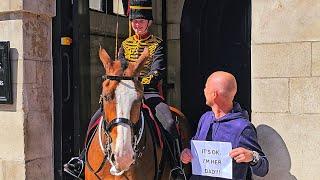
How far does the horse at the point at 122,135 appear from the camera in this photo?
13.1 feet

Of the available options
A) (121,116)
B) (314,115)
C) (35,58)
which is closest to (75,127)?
(35,58)

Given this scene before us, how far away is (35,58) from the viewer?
228 inches

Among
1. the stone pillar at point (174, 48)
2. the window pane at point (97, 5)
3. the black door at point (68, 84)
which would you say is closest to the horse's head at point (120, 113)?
the black door at point (68, 84)

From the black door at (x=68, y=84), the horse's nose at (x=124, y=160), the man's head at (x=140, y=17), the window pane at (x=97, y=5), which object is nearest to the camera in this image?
the horse's nose at (x=124, y=160)

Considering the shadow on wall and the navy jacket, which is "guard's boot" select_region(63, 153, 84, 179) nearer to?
the navy jacket

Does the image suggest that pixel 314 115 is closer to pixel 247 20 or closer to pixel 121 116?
pixel 121 116

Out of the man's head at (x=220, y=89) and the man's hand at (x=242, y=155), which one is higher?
the man's head at (x=220, y=89)

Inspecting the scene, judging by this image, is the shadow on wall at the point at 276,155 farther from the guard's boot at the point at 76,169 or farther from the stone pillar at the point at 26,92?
the stone pillar at the point at 26,92

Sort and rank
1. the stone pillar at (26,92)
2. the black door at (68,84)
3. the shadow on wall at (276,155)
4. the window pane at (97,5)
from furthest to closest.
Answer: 1. the window pane at (97,5)
2. the black door at (68,84)
3. the stone pillar at (26,92)
4. the shadow on wall at (276,155)

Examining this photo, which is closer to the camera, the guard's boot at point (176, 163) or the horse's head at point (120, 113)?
the horse's head at point (120, 113)

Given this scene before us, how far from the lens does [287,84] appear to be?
4.35 meters

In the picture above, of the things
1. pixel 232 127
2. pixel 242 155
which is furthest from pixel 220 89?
pixel 242 155

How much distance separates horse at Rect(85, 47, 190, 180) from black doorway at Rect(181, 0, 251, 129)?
3.46 meters

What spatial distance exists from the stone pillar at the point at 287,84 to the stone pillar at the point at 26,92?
2381 millimetres
